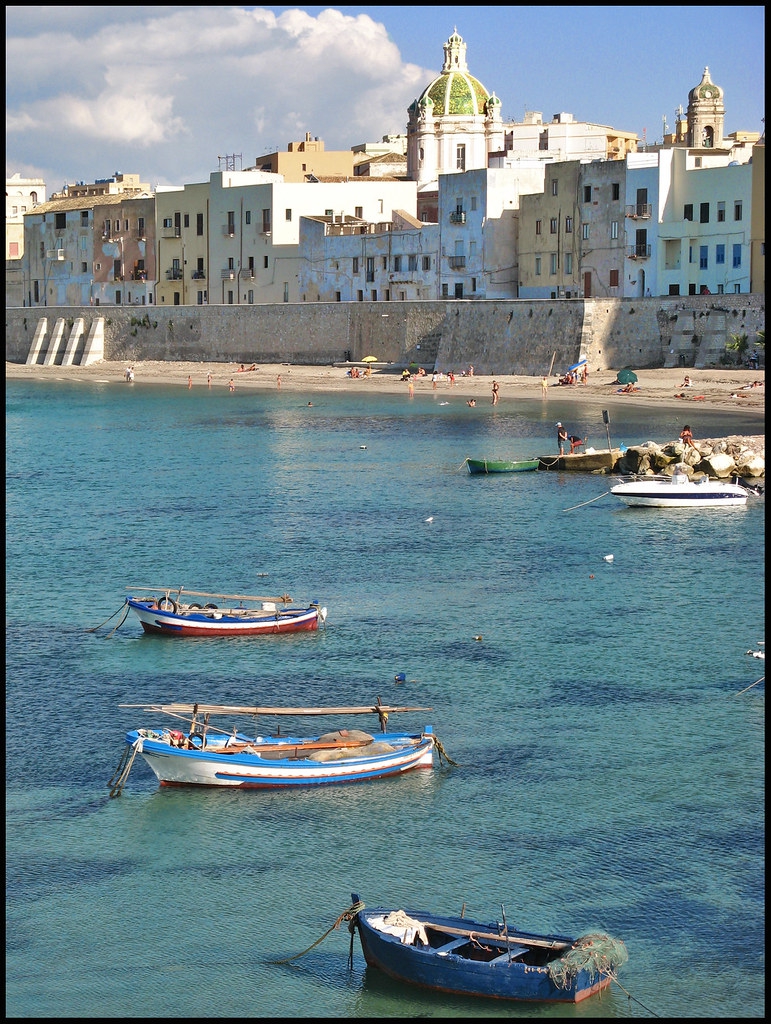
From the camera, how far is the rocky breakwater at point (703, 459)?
37812mm

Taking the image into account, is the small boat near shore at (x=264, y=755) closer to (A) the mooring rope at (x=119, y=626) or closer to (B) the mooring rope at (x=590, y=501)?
(A) the mooring rope at (x=119, y=626)

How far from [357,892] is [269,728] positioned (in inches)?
201

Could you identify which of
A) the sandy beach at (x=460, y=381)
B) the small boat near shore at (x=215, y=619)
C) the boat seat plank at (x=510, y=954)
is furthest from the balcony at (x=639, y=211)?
the boat seat plank at (x=510, y=954)

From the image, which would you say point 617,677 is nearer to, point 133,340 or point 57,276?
point 133,340

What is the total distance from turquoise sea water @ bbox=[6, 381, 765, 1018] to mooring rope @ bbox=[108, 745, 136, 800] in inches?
7.3

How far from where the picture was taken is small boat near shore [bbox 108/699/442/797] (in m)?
16.7

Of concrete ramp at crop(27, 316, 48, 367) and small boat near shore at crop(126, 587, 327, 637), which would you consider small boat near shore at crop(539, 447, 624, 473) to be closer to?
small boat near shore at crop(126, 587, 327, 637)

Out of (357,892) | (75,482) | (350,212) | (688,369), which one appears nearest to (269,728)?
(357,892)

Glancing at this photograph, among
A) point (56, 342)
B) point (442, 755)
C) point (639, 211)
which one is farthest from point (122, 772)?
point (56, 342)

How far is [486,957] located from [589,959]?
0.87 metres

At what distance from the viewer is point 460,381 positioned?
67.3 meters

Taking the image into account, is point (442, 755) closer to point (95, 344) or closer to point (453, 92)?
point (453, 92)

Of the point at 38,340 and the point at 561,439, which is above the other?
the point at 38,340

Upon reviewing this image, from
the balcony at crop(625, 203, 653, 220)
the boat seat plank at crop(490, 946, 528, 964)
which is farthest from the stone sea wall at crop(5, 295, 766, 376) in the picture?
the boat seat plank at crop(490, 946, 528, 964)
